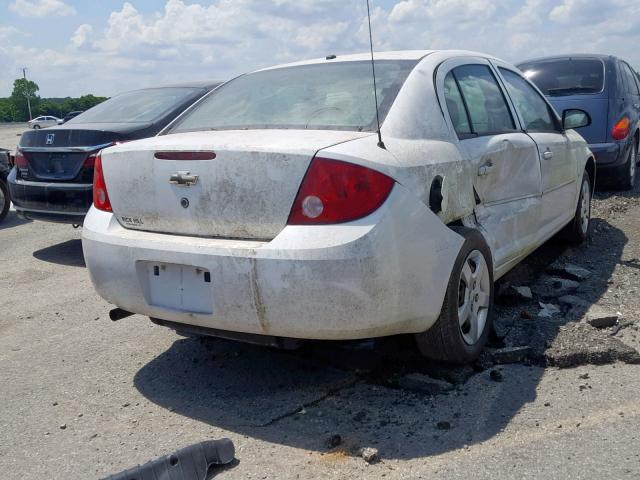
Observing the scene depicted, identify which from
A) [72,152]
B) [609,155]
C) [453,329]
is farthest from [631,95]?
[453,329]

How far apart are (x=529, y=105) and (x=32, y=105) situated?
111 m

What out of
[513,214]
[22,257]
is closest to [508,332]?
[513,214]

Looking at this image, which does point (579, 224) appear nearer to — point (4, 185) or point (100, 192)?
point (100, 192)

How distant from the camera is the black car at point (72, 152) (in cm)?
639

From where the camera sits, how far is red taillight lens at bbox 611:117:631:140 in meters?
8.61

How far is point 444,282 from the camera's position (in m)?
3.32

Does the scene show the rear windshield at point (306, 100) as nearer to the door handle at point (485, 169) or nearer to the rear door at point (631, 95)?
the door handle at point (485, 169)

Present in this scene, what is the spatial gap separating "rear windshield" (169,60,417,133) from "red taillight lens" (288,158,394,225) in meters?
0.44

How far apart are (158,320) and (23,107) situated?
109 meters

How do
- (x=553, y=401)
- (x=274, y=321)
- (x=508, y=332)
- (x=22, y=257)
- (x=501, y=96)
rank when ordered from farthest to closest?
Result: (x=22, y=257) → (x=501, y=96) → (x=508, y=332) → (x=553, y=401) → (x=274, y=321)

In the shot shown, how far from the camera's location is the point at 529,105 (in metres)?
5.16

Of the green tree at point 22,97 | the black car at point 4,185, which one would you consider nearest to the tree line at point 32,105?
the green tree at point 22,97

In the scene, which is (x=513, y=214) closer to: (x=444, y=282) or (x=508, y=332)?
(x=508, y=332)

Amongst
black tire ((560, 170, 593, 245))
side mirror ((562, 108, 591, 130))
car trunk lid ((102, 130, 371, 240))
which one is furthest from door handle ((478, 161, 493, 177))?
black tire ((560, 170, 593, 245))
